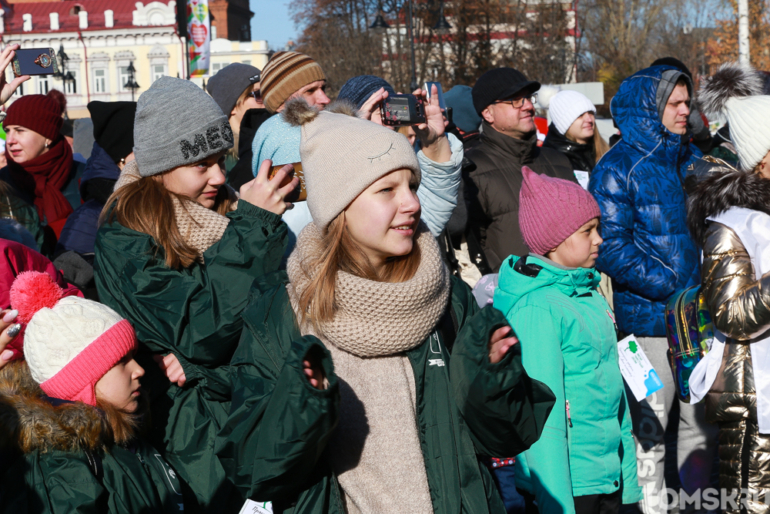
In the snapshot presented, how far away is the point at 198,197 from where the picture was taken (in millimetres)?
3154

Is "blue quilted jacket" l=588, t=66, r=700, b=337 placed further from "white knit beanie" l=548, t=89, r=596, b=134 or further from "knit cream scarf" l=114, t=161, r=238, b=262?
"knit cream scarf" l=114, t=161, r=238, b=262

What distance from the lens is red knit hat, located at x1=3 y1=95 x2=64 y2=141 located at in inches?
203

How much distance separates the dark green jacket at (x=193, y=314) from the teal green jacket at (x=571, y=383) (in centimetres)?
109

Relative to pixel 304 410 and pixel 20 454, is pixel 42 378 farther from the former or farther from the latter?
pixel 304 410

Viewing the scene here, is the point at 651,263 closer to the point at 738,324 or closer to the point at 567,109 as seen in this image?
the point at 738,324

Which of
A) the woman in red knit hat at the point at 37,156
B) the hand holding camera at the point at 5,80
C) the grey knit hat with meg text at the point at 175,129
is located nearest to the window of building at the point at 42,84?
the woman in red knit hat at the point at 37,156

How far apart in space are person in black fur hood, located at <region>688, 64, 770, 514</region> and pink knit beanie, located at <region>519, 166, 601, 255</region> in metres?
0.55

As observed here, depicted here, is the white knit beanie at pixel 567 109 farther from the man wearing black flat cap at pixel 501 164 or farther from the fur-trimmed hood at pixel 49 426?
the fur-trimmed hood at pixel 49 426

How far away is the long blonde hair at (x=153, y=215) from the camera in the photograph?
294 cm

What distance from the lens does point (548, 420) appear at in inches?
120

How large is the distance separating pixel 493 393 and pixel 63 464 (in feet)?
4.50

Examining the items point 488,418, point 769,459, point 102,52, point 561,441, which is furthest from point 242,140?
point 102,52

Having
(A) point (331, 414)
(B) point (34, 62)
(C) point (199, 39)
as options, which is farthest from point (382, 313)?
(C) point (199, 39)

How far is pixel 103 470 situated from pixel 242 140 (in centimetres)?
226
